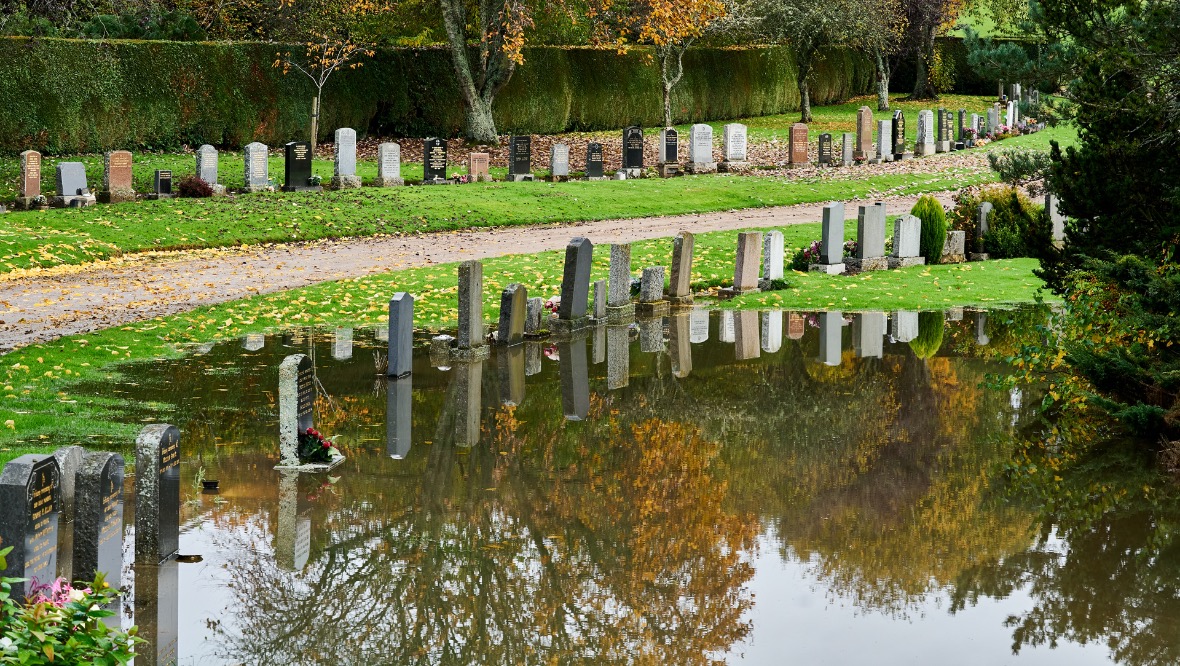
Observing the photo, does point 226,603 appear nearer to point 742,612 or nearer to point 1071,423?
point 742,612

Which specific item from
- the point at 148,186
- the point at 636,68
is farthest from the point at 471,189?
the point at 636,68

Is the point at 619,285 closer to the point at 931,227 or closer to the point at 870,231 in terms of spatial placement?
the point at 870,231

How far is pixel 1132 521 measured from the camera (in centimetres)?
1009

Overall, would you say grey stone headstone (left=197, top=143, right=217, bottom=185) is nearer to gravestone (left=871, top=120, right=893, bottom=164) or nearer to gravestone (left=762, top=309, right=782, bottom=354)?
gravestone (left=762, top=309, right=782, bottom=354)

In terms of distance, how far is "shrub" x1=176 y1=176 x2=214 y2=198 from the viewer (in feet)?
95.2

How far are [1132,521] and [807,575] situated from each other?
288 centimetres

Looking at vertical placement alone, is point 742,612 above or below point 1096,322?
below


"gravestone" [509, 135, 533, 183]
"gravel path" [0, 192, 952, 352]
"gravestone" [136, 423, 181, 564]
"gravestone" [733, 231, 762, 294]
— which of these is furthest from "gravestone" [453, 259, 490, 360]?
"gravestone" [509, 135, 533, 183]

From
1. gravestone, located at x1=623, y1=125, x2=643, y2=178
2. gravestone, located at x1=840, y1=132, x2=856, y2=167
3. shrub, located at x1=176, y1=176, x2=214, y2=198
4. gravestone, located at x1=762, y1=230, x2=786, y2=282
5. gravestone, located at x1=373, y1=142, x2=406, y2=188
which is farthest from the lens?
gravestone, located at x1=840, y1=132, x2=856, y2=167

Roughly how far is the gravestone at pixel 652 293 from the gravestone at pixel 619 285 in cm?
55

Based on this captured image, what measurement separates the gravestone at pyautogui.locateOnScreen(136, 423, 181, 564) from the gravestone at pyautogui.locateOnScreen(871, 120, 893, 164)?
3385 cm

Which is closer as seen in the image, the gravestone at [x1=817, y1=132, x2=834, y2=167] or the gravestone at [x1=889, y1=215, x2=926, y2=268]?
the gravestone at [x1=889, y1=215, x2=926, y2=268]

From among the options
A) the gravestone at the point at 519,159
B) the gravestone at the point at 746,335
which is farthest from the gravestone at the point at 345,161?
the gravestone at the point at 746,335

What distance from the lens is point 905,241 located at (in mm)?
23391
